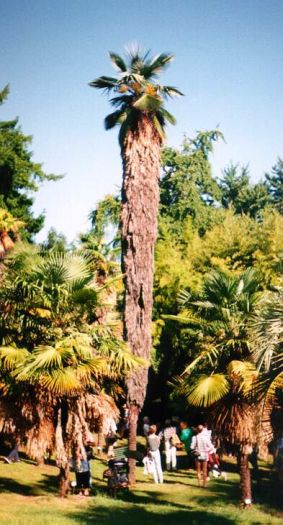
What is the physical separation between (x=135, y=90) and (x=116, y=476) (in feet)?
36.3

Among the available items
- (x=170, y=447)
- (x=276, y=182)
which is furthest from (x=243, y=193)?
(x=170, y=447)

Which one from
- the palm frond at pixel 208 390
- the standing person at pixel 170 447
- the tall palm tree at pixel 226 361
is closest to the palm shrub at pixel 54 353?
the palm frond at pixel 208 390

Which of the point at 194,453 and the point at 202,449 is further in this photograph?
the point at 194,453

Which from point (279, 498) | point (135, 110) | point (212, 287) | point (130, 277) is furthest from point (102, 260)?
point (279, 498)

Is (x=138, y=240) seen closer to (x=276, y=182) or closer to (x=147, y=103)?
(x=147, y=103)

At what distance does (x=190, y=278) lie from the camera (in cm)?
2214

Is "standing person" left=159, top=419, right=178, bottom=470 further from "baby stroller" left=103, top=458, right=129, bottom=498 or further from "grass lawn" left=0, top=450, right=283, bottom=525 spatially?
"baby stroller" left=103, top=458, right=129, bottom=498

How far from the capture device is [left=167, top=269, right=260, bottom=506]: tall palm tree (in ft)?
33.5

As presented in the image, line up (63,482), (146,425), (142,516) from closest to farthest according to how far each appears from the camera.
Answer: (142,516) < (63,482) < (146,425)

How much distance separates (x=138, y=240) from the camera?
556 inches

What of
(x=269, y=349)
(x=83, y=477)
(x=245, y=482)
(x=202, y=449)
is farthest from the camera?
(x=202, y=449)

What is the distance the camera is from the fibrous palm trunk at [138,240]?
13539mm

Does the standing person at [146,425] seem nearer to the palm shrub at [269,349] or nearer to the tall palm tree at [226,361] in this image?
the tall palm tree at [226,361]

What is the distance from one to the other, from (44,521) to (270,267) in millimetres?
A: 15543
